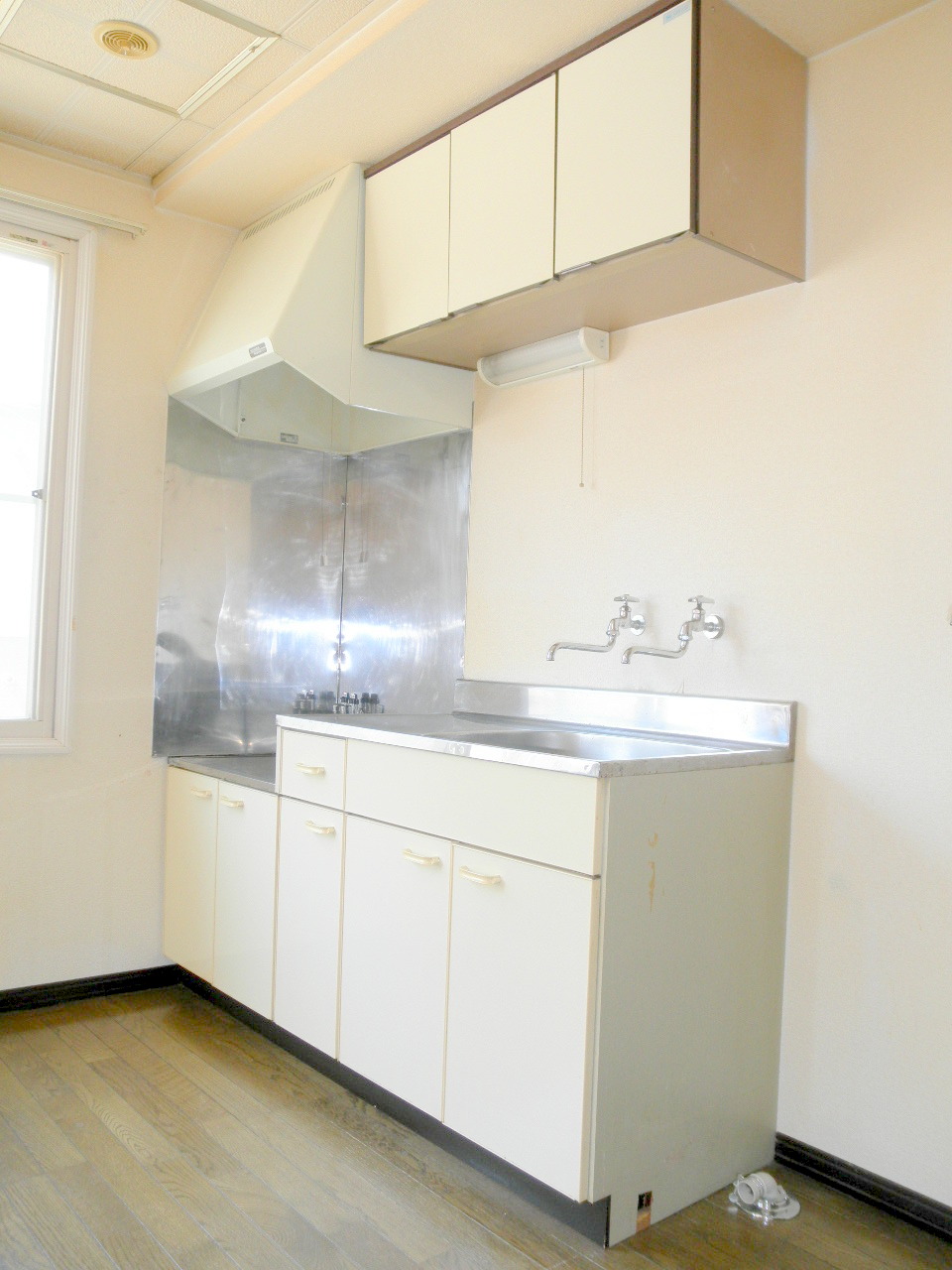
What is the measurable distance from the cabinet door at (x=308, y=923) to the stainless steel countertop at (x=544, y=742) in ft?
0.80

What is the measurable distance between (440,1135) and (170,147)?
2.72 m

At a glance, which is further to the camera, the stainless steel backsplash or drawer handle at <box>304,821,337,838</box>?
the stainless steel backsplash

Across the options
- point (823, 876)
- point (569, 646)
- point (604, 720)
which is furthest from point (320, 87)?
point (823, 876)

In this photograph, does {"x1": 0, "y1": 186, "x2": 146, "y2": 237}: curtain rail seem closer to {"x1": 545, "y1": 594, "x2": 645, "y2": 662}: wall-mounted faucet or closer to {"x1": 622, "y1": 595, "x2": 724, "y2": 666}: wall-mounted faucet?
{"x1": 545, "y1": 594, "x2": 645, "y2": 662}: wall-mounted faucet

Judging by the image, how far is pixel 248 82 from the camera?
8.49 ft

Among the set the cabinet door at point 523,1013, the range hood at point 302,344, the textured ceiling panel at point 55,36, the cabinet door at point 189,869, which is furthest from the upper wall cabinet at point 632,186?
the cabinet door at point 189,869

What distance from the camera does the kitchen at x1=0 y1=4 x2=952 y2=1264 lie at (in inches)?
78.2

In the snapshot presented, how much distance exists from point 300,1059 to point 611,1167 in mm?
1088

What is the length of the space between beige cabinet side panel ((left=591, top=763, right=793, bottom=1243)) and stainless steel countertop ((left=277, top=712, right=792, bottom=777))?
1.3 inches

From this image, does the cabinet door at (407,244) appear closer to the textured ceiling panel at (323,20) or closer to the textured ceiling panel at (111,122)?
the textured ceiling panel at (323,20)

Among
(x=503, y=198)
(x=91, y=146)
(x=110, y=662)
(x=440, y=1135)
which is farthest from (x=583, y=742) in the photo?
(x=91, y=146)

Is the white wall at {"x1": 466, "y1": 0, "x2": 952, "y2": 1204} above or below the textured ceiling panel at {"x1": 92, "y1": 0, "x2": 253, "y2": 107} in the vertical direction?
below

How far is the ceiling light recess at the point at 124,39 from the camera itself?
7.77ft

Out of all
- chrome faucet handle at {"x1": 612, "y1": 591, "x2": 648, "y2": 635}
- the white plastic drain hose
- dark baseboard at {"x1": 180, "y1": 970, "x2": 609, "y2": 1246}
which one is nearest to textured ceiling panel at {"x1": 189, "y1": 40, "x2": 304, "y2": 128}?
chrome faucet handle at {"x1": 612, "y1": 591, "x2": 648, "y2": 635}
